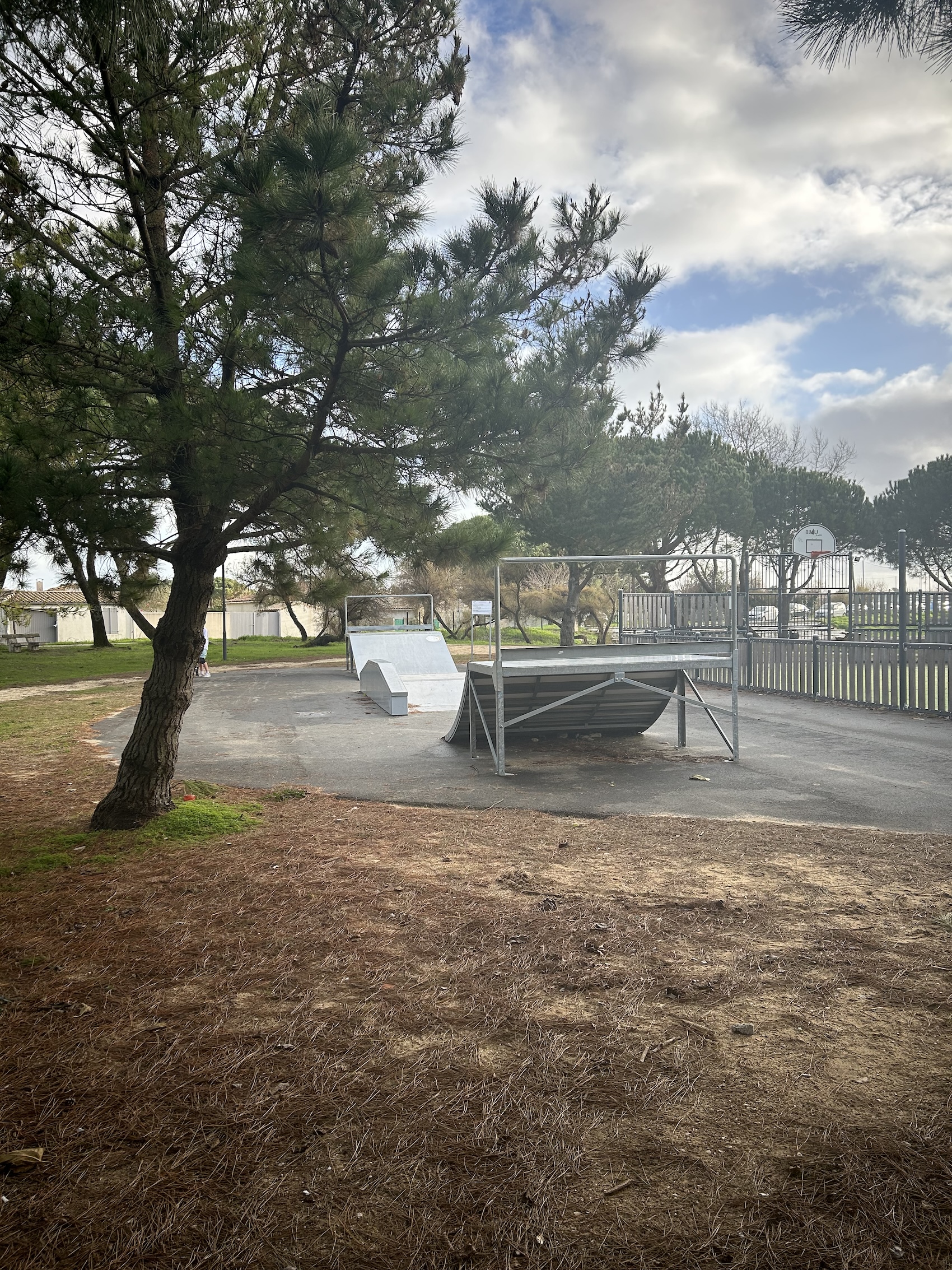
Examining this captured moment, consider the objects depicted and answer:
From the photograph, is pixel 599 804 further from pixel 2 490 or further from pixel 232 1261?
pixel 232 1261

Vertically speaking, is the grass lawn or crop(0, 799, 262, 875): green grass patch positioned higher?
the grass lawn

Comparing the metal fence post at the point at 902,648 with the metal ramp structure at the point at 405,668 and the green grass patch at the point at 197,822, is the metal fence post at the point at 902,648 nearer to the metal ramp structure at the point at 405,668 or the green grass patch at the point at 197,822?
the metal ramp structure at the point at 405,668

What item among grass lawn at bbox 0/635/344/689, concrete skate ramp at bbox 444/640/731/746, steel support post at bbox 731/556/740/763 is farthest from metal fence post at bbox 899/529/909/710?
grass lawn at bbox 0/635/344/689

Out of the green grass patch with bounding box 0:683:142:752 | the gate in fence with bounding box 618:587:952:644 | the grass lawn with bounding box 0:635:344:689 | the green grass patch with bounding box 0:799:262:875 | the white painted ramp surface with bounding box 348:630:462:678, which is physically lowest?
the green grass patch with bounding box 0:683:142:752

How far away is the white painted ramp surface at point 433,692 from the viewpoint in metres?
14.4

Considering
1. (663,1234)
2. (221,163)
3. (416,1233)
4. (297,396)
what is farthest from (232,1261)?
(297,396)

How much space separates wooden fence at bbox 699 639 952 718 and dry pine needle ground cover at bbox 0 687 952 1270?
8.22 meters

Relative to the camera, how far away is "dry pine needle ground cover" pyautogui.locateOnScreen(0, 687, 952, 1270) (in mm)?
1981

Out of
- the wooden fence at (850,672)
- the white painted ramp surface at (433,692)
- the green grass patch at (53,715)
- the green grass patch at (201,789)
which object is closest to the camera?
the green grass patch at (201,789)

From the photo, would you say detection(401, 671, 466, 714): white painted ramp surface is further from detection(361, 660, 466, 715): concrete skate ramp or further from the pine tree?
the pine tree

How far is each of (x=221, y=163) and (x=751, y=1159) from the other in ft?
15.7

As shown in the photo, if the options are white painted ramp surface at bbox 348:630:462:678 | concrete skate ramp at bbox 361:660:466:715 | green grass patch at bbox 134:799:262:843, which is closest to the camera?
green grass patch at bbox 134:799:262:843

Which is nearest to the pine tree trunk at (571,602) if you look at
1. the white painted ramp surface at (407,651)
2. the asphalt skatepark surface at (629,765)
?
the white painted ramp surface at (407,651)

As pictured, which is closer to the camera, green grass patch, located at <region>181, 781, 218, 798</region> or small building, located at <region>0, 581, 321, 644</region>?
green grass patch, located at <region>181, 781, 218, 798</region>
